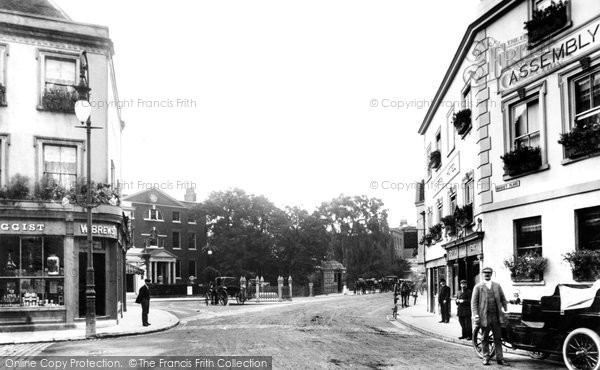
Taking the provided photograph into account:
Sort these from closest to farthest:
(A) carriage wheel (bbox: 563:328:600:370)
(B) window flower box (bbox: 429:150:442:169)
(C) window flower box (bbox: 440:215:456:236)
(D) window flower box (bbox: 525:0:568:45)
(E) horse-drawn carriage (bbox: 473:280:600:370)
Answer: (A) carriage wheel (bbox: 563:328:600:370) < (E) horse-drawn carriage (bbox: 473:280:600:370) < (D) window flower box (bbox: 525:0:568:45) < (C) window flower box (bbox: 440:215:456:236) < (B) window flower box (bbox: 429:150:442:169)

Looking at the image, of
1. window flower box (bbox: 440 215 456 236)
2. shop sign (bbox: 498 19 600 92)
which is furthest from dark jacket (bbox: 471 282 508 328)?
window flower box (bbox: 440 215 456 236)

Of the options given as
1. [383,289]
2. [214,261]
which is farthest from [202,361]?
[383,289]

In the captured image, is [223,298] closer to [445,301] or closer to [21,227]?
[445,301]

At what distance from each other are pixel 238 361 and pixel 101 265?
40.4 feet

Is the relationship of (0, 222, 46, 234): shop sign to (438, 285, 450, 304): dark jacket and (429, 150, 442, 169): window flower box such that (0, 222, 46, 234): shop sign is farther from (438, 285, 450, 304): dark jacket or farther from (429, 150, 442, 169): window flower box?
(429, 150, 442, 169): window flower box

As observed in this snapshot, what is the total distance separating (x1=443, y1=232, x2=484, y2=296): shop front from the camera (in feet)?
62.6

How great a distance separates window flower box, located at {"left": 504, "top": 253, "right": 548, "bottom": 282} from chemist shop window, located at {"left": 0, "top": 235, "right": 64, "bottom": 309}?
14037 millimetres

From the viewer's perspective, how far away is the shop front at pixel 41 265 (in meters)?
20.4

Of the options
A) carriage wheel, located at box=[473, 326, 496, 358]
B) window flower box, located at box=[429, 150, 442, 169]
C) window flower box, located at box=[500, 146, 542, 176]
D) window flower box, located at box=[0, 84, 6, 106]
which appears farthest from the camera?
window flower box, located at box=[429, 150, 442, 169]

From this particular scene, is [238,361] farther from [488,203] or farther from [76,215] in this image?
[76,215]

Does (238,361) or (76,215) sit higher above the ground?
(76,215)

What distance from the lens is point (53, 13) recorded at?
76.3 ft

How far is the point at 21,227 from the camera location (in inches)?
805

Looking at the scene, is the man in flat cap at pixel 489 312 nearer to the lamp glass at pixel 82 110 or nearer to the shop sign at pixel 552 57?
the shop sign at pixel 552 57
